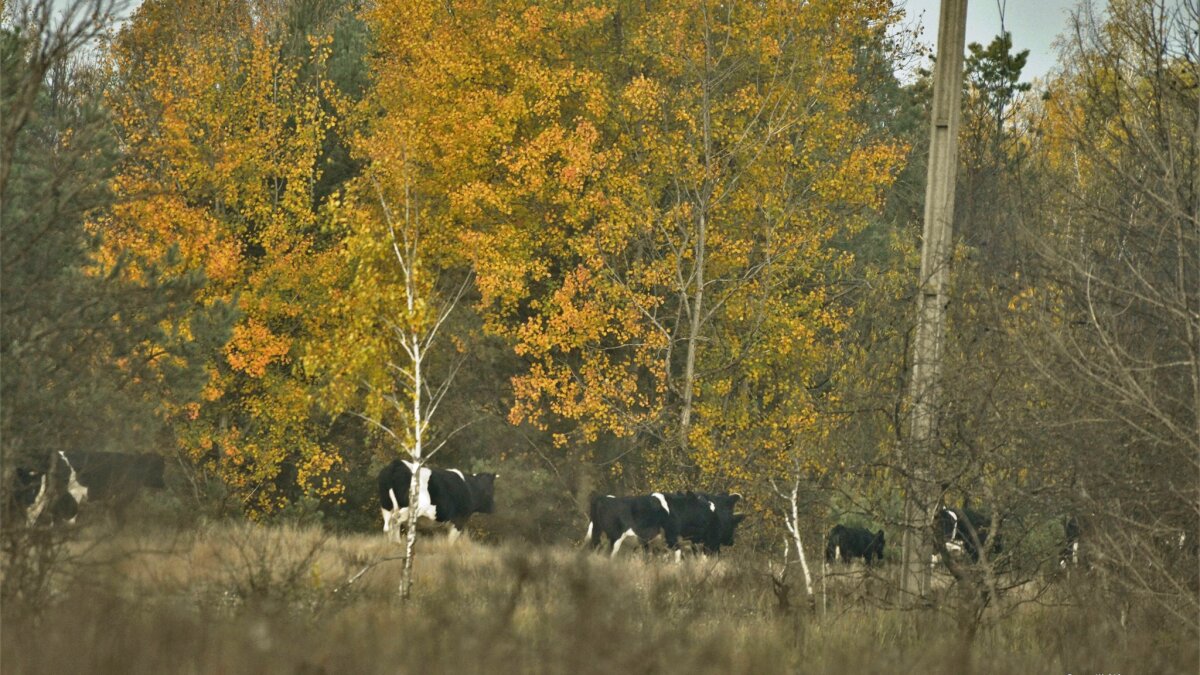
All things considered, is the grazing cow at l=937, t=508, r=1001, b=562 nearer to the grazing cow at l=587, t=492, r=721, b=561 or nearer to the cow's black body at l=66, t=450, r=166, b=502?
the grazing cow at l=587, t=492, r=721, b=561

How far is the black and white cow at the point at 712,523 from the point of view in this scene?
67.9 feet

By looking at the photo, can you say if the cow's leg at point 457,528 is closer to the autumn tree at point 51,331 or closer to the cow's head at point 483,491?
the cow's head at point 483,491

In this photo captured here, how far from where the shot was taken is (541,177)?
2662cm

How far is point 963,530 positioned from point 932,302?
3.39m

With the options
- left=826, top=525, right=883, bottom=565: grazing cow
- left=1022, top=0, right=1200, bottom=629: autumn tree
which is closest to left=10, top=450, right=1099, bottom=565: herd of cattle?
left=826, top=525, right=883, bottom=565: grazing cow

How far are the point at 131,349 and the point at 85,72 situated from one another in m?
2.04

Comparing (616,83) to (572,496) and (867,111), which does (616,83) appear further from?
(867,111)

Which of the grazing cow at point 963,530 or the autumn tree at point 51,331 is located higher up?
the autumn tree at point 51,331

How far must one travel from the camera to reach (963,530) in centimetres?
1571

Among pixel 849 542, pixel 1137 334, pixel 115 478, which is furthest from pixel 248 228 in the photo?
pixel 1137 334

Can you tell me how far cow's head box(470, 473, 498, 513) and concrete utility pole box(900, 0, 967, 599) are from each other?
11581 mm

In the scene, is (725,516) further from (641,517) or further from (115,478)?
(115,478)

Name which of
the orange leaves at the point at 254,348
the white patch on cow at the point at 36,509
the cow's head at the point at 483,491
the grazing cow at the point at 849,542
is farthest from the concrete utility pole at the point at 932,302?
the orange leaves at the point at 254,348

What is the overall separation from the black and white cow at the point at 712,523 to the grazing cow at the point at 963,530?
3.69 meters
